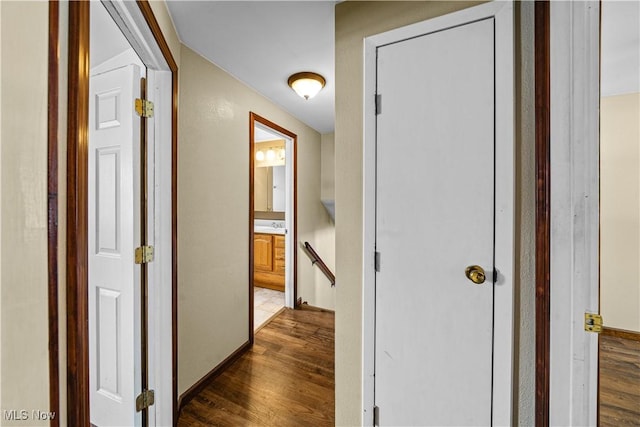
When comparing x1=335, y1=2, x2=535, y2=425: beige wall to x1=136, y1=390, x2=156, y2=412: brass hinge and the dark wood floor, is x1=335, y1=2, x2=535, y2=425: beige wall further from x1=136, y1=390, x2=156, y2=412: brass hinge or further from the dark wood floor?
the dark wood floor

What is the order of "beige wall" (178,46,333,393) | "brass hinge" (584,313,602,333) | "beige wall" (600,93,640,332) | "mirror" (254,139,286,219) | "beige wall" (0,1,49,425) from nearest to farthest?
"beige wall" (0,1,49,425) < "brass hinge" (584,313,602,333) < "beige wall" (178,46,333,393) < "beige wall" (600,93,640,332) < "mirror" (254,139,286,219)

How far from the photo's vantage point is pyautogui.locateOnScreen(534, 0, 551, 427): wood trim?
0.90 m

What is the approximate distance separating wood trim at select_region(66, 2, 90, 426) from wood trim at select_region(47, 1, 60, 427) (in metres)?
0.09

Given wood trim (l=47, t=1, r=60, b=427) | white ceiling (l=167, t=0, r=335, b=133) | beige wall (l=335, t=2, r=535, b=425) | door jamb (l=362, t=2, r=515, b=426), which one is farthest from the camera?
white ceiling (l=167, t=0, r=335, b=133)

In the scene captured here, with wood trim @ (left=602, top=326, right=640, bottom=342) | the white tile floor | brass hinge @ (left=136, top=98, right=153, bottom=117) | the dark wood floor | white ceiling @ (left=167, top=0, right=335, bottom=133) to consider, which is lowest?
the white tile floor

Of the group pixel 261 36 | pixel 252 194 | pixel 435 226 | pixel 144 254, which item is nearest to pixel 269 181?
pixel 252 194

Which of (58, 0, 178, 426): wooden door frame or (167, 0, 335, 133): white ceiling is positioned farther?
(167, 0, 335, 133): white ceiling

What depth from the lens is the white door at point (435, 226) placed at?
40.7 inches

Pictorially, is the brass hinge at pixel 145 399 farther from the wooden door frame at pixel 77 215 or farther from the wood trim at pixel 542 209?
the wood trim at pixel 542 209

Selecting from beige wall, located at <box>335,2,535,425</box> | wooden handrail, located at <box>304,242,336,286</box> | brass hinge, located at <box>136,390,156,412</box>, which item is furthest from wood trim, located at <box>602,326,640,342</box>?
brass hinge, located at <box>136,390,156,412</box>

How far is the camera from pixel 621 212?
2.31 metres

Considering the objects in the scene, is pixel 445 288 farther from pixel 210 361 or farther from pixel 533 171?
pixel 210 361

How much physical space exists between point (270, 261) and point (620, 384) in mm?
3533

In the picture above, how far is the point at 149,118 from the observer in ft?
4.46
